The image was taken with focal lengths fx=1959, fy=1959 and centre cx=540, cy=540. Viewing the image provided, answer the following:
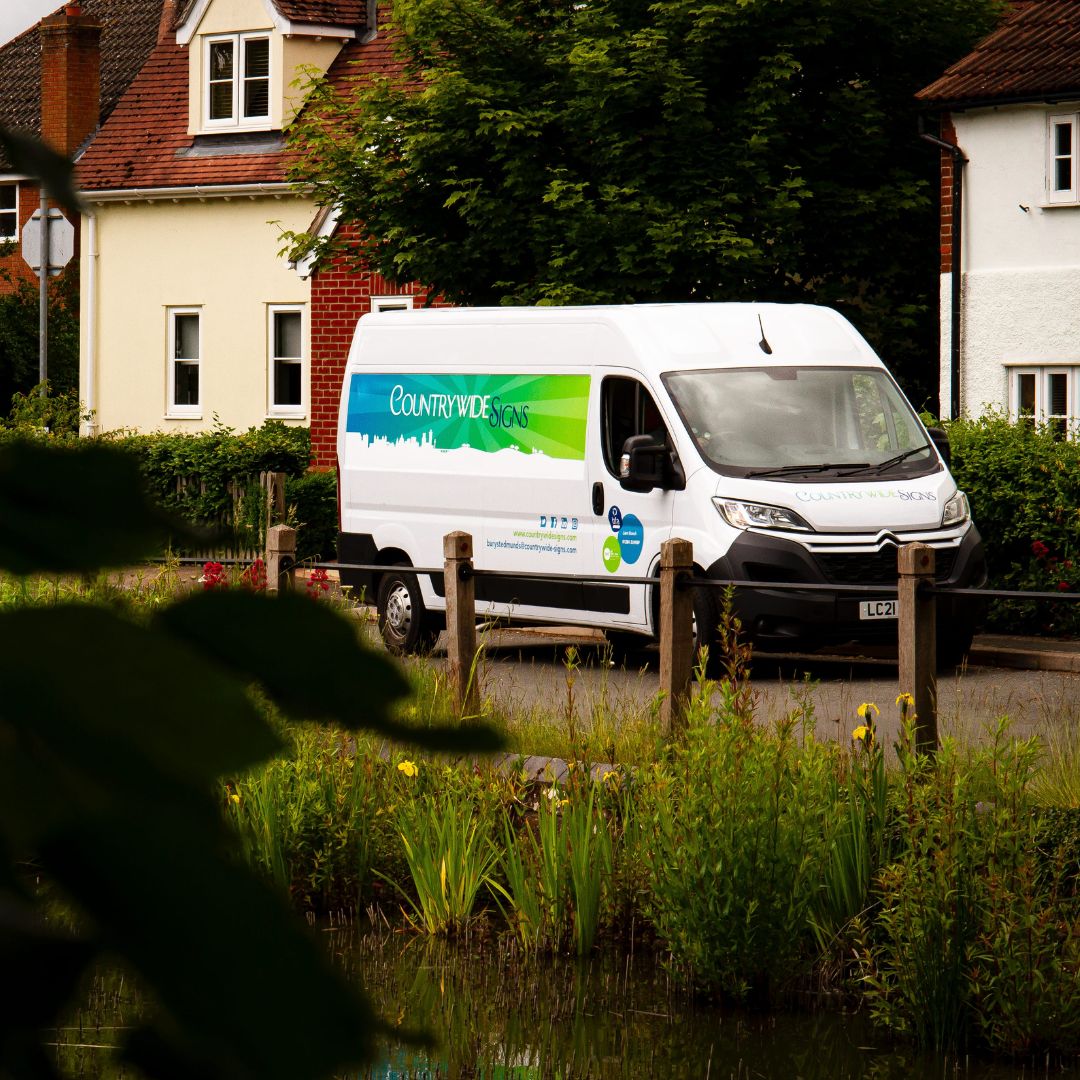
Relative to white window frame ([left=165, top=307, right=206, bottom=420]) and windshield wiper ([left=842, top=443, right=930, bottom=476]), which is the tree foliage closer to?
windshield wiper ([left=842, top=443, right=930, bottom=476])

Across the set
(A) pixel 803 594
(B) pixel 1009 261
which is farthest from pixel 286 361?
(A) pixel 803 594

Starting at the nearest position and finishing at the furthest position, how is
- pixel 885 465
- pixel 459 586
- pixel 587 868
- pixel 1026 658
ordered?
pixel 587 868 → pixel 459 586 → pixel 885 465 → pixel 1026 658

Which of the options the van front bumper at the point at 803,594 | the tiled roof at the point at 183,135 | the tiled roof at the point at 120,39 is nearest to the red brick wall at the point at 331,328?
the tiled roof at the point at 183,135

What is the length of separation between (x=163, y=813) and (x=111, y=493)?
115 millimetres

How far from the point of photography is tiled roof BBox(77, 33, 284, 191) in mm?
25672

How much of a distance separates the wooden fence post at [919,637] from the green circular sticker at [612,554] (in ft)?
16.3

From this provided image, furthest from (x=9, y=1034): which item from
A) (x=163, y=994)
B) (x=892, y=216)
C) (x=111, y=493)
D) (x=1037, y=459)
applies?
(x=892, y=216)

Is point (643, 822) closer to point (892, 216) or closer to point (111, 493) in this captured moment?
point (111, 493)

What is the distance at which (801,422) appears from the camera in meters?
12.0

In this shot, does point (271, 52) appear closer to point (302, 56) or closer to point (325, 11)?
point (302, 56)

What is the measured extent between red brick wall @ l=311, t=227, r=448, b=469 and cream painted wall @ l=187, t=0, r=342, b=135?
8.60 feet

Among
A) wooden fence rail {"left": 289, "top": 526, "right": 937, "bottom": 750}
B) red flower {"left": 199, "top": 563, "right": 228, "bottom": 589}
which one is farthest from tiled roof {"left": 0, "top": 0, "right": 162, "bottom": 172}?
red flower {"left": 199, "top": 563, "right": 228, "bottom": 589}

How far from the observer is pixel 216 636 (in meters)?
0.50

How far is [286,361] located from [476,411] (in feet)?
44.9
